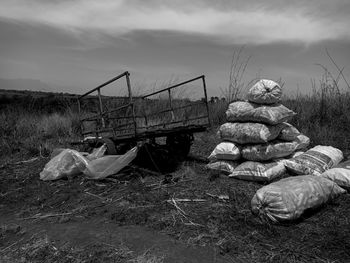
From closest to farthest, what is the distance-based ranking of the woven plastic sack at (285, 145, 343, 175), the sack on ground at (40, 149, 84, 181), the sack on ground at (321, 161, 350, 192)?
1. the sack on ground at (321, 161, 350, 192)
2. the woven plastic sack at (285, 145, 343, 175)
3. the sack on ground at (40, 149, 84, 181)

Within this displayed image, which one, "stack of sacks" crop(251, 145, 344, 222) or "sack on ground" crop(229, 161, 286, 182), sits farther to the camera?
"sack on ground" crop(229, 161, 286, 182)

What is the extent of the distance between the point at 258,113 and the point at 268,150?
500mm

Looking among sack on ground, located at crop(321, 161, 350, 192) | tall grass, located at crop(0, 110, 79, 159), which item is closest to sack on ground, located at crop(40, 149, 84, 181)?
tall grass, located at crop(0, 110, 79, 159)

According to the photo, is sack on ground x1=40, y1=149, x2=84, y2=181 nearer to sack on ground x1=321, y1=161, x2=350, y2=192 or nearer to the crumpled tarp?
the crumpled tarp

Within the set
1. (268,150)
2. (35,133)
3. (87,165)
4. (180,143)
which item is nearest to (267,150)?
(268,150)

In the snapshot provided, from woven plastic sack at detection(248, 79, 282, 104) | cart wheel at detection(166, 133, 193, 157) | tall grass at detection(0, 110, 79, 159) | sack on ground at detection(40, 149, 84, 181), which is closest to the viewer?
woven plastic sack at detection(248, 79, 282, 104)

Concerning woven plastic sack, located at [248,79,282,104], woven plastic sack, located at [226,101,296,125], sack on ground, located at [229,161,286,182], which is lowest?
sack on ground, located at [229,161,286,182]

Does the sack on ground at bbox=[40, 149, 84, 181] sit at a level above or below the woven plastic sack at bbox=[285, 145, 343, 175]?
above

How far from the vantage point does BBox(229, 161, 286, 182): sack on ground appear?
4367 millimetres

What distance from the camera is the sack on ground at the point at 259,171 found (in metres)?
4.37

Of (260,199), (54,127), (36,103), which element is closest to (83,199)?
(260,199)

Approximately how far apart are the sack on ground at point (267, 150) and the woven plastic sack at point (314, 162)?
16 centimetres

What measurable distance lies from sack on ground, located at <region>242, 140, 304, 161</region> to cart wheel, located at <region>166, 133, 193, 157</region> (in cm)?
121

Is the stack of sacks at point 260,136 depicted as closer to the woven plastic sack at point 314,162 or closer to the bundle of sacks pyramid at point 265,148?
the bundle of sacks pyramid at point 265,148
